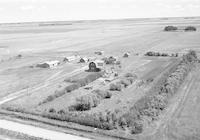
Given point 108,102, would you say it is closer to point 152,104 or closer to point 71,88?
point 152,104

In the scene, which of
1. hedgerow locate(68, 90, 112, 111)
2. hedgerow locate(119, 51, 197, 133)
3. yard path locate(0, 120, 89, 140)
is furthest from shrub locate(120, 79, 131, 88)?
yard path locate(0, 120, 89, 140)

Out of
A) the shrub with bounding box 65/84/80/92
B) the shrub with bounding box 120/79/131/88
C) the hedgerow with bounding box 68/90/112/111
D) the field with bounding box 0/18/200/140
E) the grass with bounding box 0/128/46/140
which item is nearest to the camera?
the grass with bounding box 0/128/46/140

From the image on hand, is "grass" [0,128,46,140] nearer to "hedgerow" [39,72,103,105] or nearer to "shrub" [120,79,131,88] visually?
"hedgerow" [39,72,103,105]

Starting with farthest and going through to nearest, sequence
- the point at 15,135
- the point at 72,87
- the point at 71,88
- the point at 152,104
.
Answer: the point at 72,87 < the point at 71,88 < the point at 152,104 < the point at 15,135

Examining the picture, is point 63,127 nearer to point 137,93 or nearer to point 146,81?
point 137,93

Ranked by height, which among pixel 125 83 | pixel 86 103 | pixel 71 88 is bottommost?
pixel 71 88

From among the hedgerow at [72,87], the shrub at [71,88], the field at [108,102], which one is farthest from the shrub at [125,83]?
the shrub at [71,88]

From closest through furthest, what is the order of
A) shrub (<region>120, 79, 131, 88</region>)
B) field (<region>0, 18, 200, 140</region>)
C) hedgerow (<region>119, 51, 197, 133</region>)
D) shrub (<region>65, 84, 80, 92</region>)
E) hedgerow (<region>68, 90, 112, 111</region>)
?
1. field (<region>0, 18, 200, 140</region>)
2. hedgerow (<region>119, 51, 197, 133</region>)
3. hedgerow (<region>68, 90, 112, 111</region>)
4. shrub (<region>65, 84, 80, 92</region>)
5. shrub (<region>120, 79, 131, 88</region>)

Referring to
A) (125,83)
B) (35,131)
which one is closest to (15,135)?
(35,131)

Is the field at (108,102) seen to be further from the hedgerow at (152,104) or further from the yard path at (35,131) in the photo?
the yard path at (35,131)
